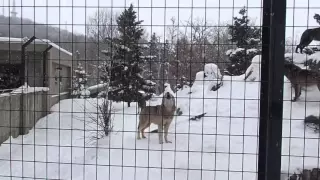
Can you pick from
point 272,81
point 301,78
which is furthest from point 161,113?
point 272,81

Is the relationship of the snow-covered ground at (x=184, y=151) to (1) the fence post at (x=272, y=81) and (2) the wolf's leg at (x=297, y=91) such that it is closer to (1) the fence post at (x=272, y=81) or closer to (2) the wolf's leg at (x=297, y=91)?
(2) the wolf's leg at (x=297, y=91)

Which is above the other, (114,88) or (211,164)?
(114,88)

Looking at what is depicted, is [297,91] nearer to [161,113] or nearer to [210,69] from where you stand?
[210,69]

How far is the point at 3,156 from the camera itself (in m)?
6.09

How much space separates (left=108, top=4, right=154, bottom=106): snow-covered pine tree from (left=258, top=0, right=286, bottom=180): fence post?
1822 millimetres

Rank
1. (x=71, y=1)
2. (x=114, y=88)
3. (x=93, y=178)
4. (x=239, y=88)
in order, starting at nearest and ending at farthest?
(x=71, y=1)
(x=93, y=178)
(x=239, y=88)
(x=114, y=88)

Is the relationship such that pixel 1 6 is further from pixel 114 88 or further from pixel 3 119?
pixel 114 88

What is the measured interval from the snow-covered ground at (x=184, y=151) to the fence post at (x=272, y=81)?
1.69 ft

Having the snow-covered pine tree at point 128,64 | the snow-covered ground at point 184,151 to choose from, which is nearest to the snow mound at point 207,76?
the snow-covered ground at point 184,151

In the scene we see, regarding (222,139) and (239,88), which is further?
(239,88)

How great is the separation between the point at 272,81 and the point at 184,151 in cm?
138

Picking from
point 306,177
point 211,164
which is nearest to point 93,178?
point 211,164

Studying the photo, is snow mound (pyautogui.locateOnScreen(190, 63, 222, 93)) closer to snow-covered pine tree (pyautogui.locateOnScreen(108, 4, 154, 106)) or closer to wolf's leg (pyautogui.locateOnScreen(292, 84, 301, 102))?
snow-covered pine tree (pyautogui.locateOnScreen(108, 4, 154, 106))

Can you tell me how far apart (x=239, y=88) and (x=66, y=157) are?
3459mm
